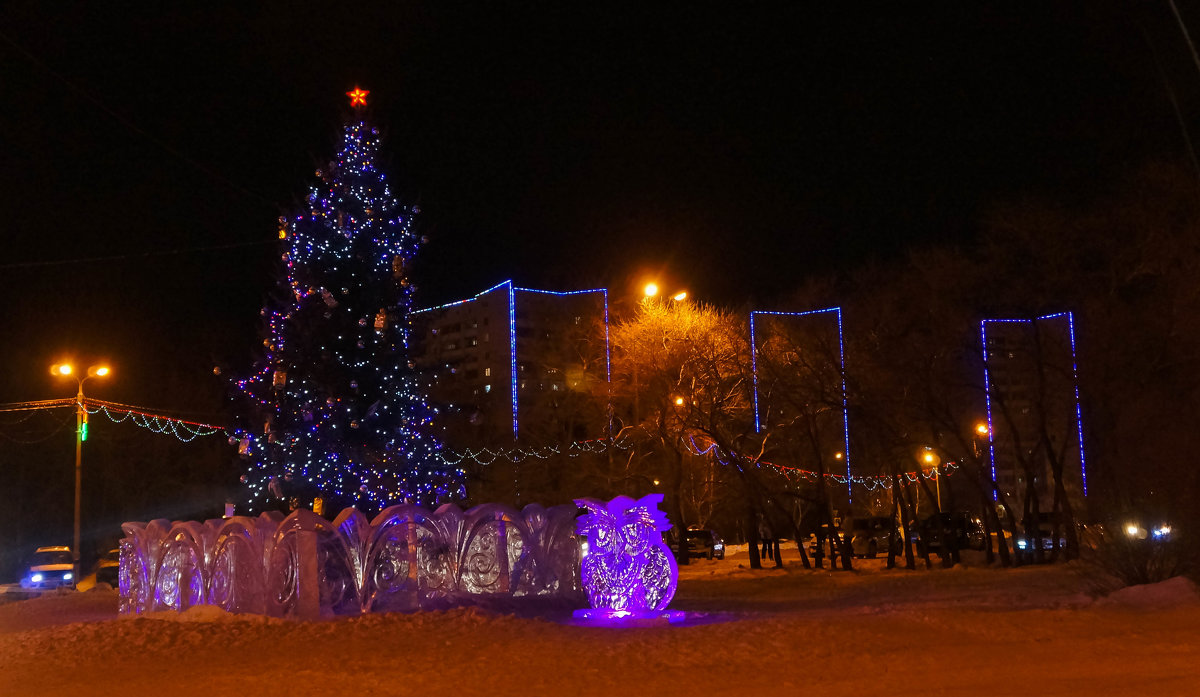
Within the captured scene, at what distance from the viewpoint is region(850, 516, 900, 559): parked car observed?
1439 inches

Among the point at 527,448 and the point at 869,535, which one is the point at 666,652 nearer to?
the point at 869,535

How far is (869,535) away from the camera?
37.0 meters

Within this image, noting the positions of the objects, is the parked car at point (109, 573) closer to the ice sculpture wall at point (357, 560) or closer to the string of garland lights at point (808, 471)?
the ice sculpture wall at point (357, 560)

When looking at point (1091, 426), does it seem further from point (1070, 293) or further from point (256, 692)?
point (256, 692)

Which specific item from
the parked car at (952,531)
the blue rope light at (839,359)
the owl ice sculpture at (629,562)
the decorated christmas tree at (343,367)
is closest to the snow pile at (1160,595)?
the owl ice sculpture at (629,562)

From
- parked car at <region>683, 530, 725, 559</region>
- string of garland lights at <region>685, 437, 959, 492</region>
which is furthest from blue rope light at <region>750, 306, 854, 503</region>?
parked car at <region>683, 530, 725, 559</region>

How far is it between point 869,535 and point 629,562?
78.6ft

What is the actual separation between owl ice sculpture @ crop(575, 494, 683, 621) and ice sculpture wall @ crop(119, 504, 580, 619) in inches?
90.4

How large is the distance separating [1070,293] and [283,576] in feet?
64.8

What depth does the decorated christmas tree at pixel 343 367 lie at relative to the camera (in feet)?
76.5

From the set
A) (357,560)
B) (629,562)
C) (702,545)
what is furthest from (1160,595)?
(702,545)

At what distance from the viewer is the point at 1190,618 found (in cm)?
1261

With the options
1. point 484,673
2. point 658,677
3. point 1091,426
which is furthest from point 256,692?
point 1091,426

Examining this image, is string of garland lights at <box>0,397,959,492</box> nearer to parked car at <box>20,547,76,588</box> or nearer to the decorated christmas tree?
parked car at <box>20,547,76,588</box>
